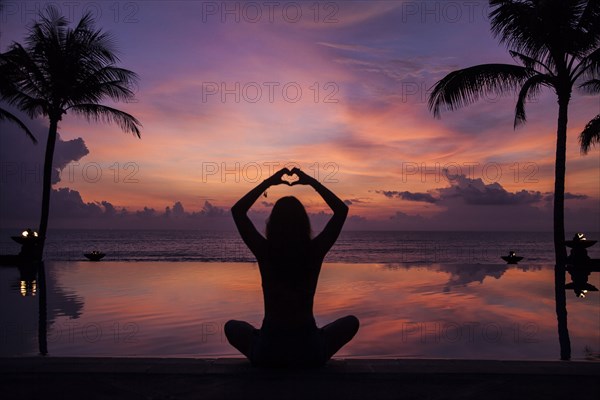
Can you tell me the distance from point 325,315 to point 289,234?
548 cm

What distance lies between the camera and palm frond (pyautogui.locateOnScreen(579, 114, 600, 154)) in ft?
62.4

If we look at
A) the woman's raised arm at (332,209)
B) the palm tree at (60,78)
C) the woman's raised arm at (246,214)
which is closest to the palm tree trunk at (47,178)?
the palm tree at (60,78)

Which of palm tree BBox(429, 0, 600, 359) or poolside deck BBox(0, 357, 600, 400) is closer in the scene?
poolside deck BBox(0, 357, 600, 400)

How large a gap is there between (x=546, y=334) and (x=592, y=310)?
2.57 m

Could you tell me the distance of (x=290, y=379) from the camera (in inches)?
157

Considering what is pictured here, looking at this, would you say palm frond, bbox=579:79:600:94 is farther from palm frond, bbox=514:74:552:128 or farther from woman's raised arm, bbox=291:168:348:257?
woman's raised arm, bbox=291:168:348:257

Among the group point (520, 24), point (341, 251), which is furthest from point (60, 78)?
point (341, 251)

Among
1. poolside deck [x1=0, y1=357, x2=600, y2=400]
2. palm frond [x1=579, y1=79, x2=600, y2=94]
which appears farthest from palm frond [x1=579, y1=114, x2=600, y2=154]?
poolside deck [x1=0, y1=357, x2=600, y2=400]

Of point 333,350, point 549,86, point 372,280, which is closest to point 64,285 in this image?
point 372,280

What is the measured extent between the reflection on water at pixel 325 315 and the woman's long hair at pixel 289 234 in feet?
8.76

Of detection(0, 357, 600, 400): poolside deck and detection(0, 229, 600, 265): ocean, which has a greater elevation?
detection(0, 357, 600, 400): poolside deck

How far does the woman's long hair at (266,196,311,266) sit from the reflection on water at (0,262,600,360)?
2.67m

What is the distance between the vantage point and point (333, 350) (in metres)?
4.41

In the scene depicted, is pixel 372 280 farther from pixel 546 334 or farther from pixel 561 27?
pixel 561 27
